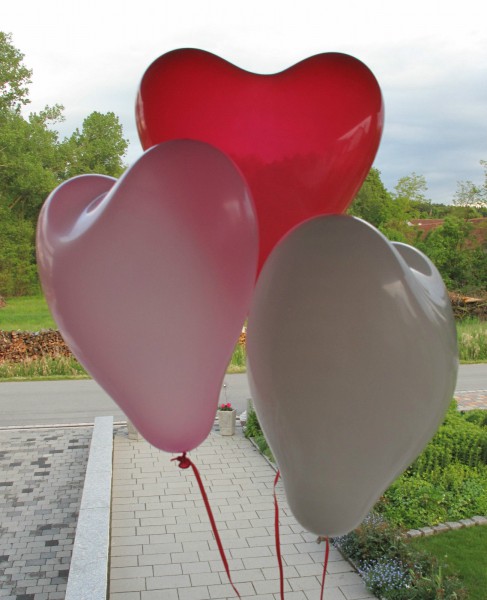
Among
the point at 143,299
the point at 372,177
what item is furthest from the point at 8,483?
the point at 372,177

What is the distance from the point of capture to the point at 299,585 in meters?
4.94

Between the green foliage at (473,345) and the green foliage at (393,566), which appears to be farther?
the green foliage at (473,345)

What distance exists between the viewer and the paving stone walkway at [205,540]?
4.91 m

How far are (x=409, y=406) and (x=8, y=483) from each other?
6.68 m

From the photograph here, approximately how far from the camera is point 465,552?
558 cm

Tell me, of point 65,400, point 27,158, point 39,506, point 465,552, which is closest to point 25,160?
point 27,158

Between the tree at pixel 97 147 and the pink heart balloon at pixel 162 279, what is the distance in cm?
2397

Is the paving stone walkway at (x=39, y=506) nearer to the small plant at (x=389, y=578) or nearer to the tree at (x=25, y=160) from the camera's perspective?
the small plant at (x=389, y=578)

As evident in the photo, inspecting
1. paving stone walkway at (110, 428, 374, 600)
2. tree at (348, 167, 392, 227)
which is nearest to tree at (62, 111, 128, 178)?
tree at (348, 167, 392, 227)

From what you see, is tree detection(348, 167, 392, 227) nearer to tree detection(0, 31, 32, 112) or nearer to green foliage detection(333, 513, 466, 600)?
tree detection(0, 31, 32, 112)

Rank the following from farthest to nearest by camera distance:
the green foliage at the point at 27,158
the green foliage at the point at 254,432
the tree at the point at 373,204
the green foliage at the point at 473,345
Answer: the tree at the point at 373,204, the green foliage at the point at 27,158, the green foliage at the point at 473,345, the green foliage at the point at 254,432

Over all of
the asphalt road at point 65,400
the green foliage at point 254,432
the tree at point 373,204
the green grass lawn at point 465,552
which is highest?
the tree at point 373,204

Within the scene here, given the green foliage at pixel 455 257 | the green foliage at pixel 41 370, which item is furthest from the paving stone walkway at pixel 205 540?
the green foliage at pixel 455 257

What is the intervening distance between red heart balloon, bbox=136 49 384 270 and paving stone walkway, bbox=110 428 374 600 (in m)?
3.76
